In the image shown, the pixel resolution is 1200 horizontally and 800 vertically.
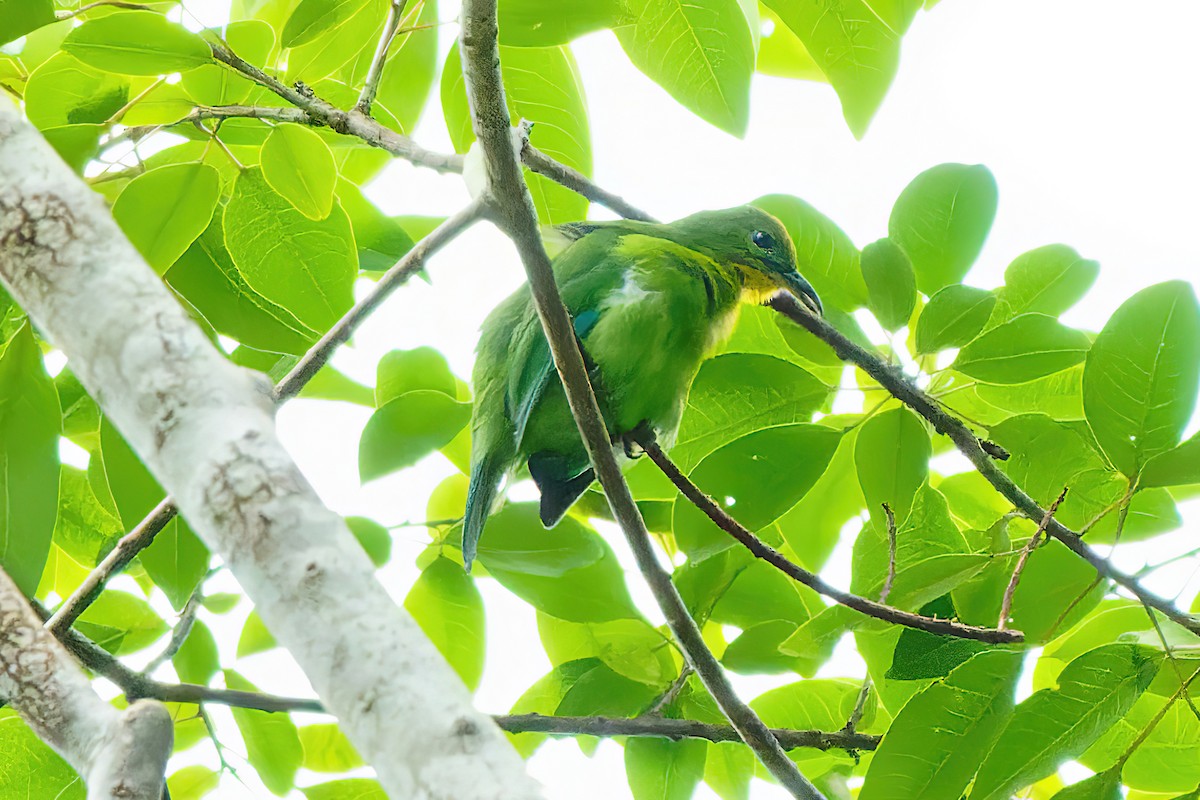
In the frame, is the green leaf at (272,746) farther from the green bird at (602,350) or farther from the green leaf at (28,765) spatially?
the green bird at (602,350)

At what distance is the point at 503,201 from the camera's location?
5.18 feet

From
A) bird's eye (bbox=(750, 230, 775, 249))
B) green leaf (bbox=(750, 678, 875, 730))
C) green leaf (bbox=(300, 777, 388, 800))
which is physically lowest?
green leaf (bbox=(300, 777, 388, 800))

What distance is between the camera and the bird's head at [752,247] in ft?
9.23

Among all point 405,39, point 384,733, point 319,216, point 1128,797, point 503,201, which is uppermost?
point 405,39

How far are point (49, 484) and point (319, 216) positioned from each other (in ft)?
2.21

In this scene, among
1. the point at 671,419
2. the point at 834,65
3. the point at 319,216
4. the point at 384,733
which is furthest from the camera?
the point at 671,419

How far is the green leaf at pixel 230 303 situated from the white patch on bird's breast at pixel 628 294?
0.75 meters

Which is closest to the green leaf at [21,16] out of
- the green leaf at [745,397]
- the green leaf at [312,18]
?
the green leaf at [312,18]

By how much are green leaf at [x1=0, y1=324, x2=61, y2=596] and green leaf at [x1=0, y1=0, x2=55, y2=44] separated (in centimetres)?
50

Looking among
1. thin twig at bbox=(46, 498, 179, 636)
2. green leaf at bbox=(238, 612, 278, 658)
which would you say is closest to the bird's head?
green leaf at bbox=(238, 612, 278, 658)

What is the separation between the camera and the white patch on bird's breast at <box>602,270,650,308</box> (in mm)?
2506

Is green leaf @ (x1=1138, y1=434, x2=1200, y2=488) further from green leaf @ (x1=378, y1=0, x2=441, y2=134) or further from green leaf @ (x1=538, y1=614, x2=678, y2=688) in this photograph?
green leaf @ (x1=378, y1=0, x2=441, y2=134)

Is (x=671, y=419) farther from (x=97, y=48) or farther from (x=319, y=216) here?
(x=97, y=48)

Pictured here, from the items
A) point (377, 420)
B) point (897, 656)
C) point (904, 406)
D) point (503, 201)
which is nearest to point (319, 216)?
point (377, 420)
